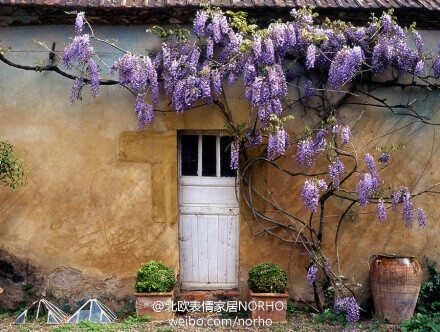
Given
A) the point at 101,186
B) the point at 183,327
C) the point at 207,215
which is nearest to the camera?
the point at 183,327

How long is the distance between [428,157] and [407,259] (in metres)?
1.21

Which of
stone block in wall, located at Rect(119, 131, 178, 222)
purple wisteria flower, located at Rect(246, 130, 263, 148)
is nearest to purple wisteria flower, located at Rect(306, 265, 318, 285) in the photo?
purple wisteria flower, located at Rect(246, 130, 263, 148)

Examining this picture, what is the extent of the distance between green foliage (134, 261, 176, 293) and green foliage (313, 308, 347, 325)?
5.19 feet

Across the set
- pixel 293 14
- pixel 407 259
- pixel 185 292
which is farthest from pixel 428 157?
pixel 185 292

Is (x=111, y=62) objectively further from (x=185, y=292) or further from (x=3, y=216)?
(x=185, y=292)

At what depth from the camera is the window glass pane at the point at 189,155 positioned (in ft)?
24.0

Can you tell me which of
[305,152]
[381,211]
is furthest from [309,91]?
[381,211]

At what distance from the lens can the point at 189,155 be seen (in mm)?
7340

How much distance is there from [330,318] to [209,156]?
223cm

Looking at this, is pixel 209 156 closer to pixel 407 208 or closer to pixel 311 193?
pixel 311 193

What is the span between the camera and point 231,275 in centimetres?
731

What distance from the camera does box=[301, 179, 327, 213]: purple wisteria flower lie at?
664 cm

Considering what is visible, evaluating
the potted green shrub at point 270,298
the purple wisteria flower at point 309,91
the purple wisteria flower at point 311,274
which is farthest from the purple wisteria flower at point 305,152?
the potted green shrub at point 270,298

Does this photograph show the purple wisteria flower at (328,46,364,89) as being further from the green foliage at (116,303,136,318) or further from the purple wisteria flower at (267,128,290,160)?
the green foliage at (116,303,136,318)
